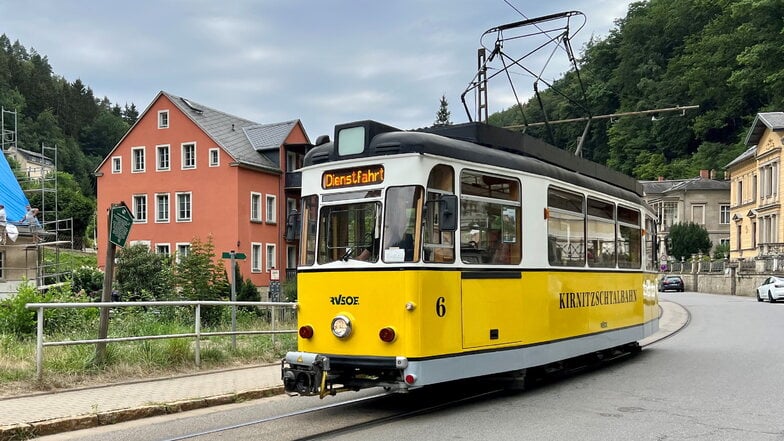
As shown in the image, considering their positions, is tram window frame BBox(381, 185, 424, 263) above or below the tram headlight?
above

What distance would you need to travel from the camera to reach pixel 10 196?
31.9m

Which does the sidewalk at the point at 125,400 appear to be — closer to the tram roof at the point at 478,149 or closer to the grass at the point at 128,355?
the grass at the point at 128,355

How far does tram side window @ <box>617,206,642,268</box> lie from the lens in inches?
503

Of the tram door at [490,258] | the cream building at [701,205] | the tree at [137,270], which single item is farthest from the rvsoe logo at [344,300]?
the cream building at [701,205]

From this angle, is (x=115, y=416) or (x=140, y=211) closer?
(x=115, y=416)

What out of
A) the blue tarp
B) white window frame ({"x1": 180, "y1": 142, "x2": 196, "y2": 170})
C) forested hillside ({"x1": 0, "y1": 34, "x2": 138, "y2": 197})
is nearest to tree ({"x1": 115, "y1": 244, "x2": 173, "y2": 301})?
the blue tarp

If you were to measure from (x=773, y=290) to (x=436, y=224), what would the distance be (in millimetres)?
35280

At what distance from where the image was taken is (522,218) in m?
9.43

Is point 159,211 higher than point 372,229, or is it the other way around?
point 159,211

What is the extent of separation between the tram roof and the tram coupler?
232 cm

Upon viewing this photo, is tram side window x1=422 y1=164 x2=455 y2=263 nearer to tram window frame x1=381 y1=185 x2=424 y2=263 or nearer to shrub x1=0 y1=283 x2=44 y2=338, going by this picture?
tram window frame x1=381 y1=185 x2=424 y2=263

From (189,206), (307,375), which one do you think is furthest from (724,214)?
(307,375)

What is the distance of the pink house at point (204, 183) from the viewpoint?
148 feet

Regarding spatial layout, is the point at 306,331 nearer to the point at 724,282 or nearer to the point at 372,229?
the point at 372,229
